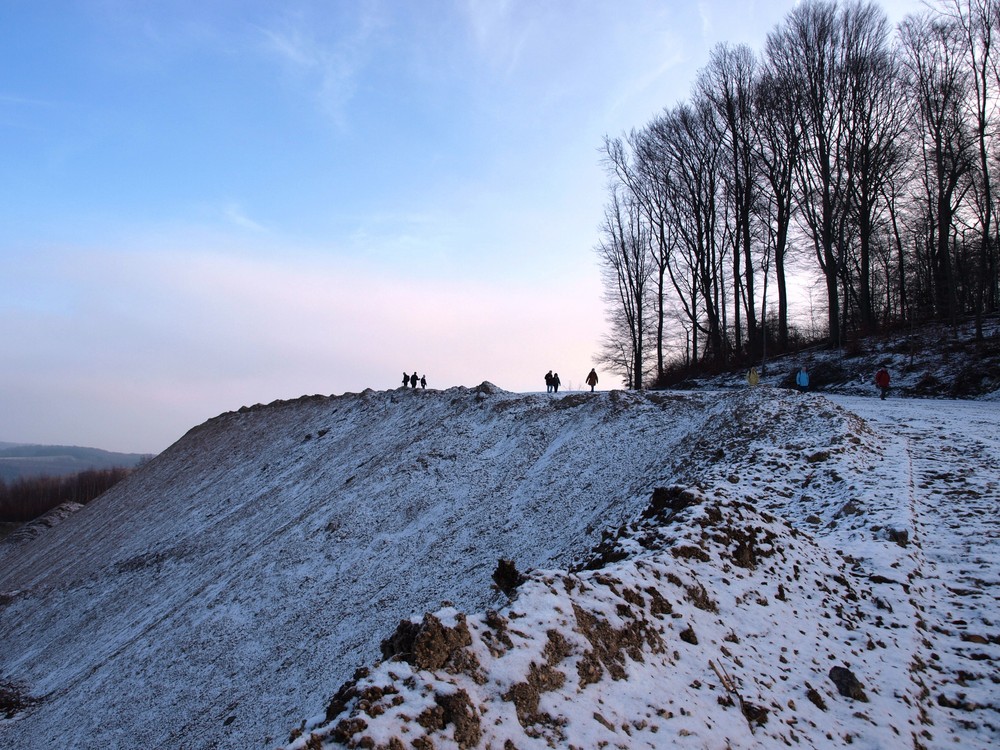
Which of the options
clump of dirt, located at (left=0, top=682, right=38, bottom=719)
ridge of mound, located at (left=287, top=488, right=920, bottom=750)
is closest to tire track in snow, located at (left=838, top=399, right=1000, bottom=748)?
ridge of mound, located at (left=287, top=488, right=920, bottom=750)

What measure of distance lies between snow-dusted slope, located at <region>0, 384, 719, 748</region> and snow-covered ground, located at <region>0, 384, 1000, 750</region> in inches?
3.5

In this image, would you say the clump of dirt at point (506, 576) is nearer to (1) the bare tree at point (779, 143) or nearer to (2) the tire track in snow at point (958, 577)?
(2) the tire track in snow at point (958, 577)

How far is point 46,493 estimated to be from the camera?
3381 inches

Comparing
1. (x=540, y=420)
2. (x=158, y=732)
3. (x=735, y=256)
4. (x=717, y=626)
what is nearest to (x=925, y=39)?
(x=735, y=256)

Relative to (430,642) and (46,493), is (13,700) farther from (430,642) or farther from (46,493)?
(46,493)

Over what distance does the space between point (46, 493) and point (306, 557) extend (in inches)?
3565

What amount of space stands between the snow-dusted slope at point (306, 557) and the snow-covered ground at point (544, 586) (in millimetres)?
88

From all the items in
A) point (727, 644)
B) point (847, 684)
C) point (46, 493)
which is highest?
point (727, 644)

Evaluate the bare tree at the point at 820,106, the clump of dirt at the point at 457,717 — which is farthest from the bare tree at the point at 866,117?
the clump of dirt at the point at 457,717

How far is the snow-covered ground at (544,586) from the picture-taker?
4.59 m

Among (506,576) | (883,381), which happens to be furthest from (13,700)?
(883,381)

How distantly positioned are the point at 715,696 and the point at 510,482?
→ 38.8 ft

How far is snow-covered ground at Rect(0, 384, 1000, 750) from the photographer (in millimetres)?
4590

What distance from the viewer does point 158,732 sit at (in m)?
11.2
